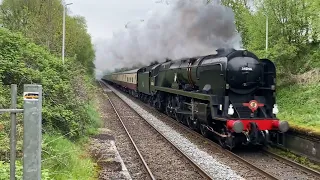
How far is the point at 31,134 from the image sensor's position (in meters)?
2.73

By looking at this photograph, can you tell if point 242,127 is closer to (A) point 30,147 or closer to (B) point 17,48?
(B) point 17,48

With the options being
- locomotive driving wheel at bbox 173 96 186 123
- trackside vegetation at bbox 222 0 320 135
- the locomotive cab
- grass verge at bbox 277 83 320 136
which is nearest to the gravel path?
locomotive driving wheel at bbox 173 96 186 123

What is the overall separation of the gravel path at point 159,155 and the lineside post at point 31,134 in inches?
197

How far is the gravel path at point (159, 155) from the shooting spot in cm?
774

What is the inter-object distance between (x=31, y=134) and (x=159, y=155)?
701cm

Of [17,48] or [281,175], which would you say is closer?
[281,175]

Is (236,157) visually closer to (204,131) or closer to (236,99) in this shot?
(236,99)

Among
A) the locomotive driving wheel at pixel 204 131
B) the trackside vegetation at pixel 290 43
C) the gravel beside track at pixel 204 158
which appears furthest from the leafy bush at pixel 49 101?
the trackside vegetation at pixel 290 43

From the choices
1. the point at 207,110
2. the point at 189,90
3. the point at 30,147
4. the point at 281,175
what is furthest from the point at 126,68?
the point at 30,147

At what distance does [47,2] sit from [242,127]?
18031mm

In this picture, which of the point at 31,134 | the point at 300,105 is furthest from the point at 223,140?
the point at 31,134

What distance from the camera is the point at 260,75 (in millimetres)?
10414

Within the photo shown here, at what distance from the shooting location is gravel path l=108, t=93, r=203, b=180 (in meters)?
→ 7.74

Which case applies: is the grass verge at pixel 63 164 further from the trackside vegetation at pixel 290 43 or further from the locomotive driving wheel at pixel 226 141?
the trackside vegetation at pixel 290 43
